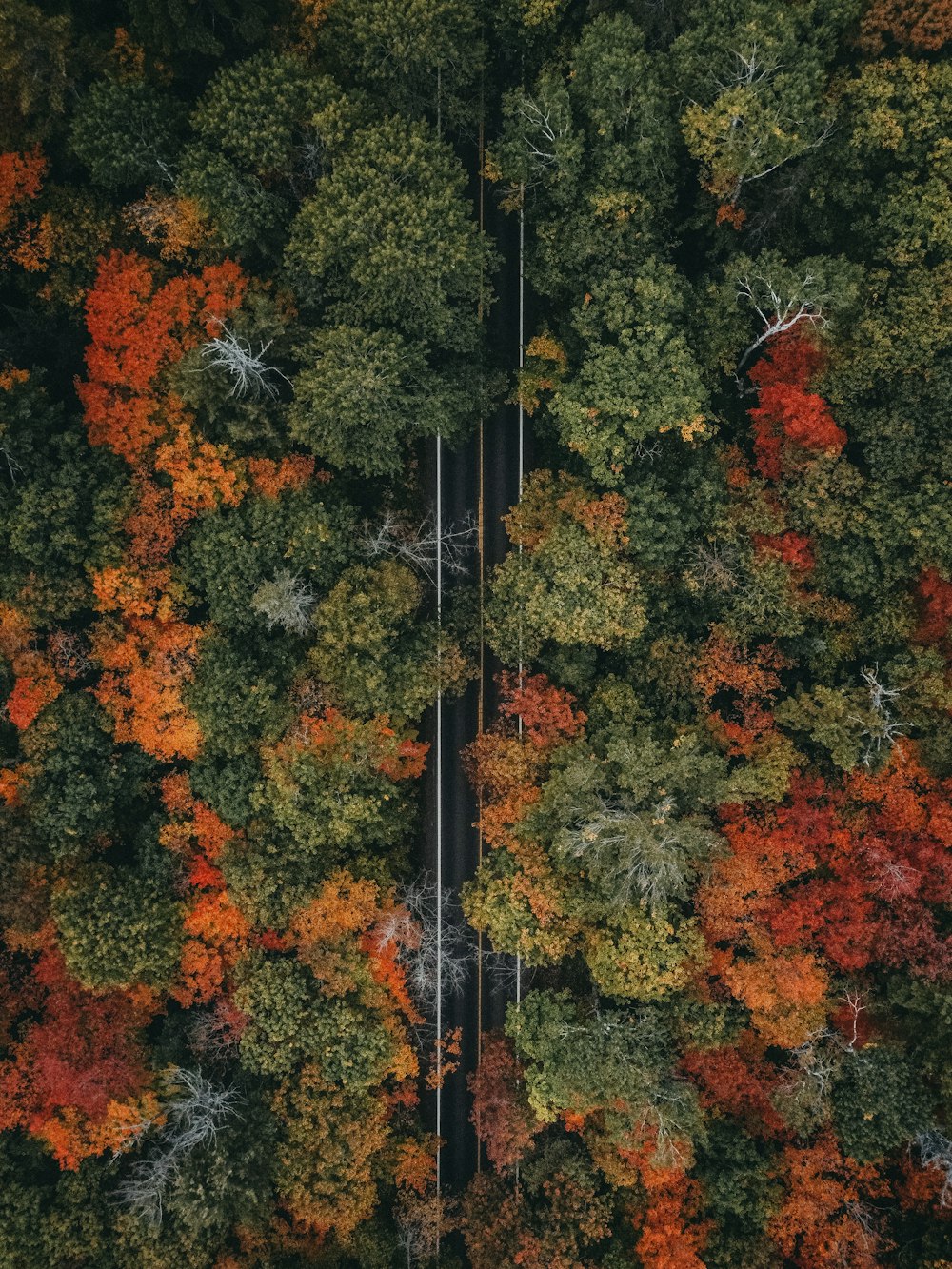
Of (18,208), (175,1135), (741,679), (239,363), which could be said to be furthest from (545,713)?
(18,208)

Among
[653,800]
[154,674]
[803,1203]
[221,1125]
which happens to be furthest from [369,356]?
[803,1203]

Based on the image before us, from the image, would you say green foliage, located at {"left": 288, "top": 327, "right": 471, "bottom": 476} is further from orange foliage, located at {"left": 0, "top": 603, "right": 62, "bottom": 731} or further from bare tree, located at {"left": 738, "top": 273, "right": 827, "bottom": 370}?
orange foliage, located at {"left": 0, "top": 603, "right": 62, "bottom": 731}

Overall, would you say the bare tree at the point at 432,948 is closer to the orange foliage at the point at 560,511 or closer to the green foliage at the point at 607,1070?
the green foliage at the point at 607,1070

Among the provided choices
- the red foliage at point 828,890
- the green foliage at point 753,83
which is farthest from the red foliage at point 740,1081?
the green foliage at point 753,83

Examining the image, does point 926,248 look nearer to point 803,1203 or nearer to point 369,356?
point 369,356

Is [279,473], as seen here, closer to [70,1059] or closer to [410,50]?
[410,50]

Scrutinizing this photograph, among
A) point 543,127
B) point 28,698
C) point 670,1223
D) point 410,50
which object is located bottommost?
point 670,1223

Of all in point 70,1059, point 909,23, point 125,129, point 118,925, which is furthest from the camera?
point 70,1059
